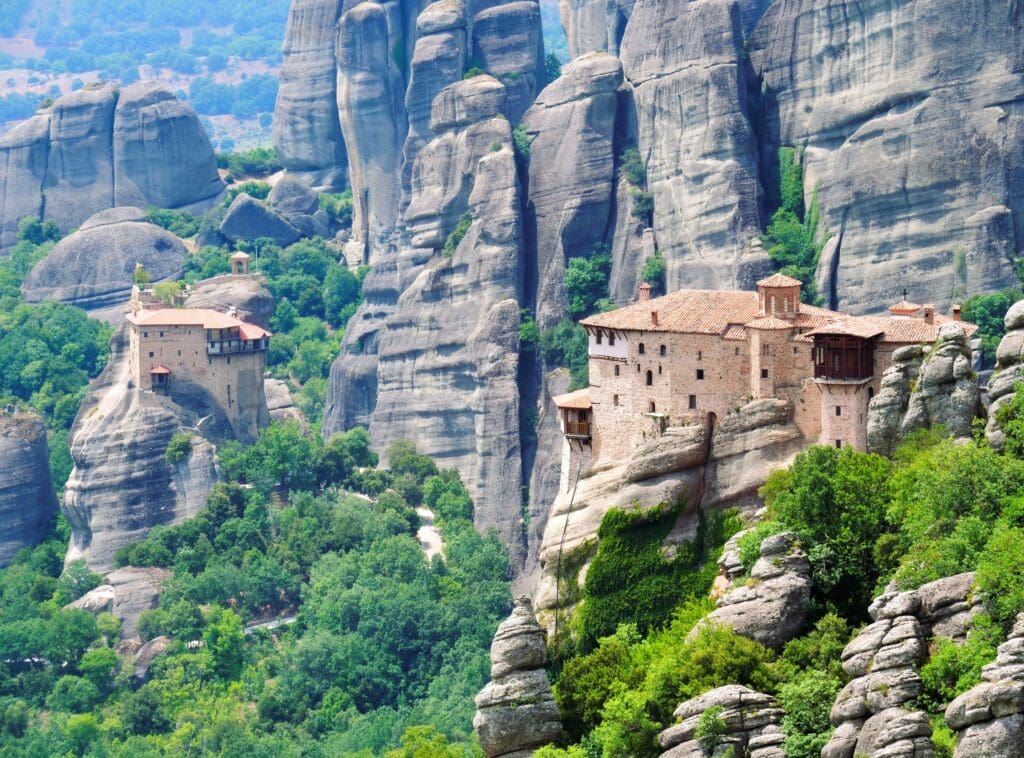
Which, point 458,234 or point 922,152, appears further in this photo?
point 458,234

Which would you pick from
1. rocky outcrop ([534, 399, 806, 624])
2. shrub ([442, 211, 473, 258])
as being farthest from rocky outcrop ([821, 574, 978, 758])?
shrub ([442, 211, 473, 258])

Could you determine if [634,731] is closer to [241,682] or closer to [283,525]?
[241,682]

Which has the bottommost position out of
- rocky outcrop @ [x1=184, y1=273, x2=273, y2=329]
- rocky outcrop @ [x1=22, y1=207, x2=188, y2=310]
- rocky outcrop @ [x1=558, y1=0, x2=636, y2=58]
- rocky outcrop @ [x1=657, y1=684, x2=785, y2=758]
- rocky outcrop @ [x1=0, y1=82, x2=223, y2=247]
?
rocky outcrop @ [x1=657, y1=684, x2=785, y2=758]

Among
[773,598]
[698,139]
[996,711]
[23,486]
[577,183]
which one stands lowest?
[996,711]

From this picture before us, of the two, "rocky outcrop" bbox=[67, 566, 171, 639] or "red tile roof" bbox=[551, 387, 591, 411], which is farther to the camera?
"rocky outcrop" bbox=[67, 566, 171, 639]

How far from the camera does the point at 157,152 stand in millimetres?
130625

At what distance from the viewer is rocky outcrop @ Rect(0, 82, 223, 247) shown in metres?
130

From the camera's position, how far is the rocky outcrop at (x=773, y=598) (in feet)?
189

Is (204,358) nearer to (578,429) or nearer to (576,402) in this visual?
(576,402)

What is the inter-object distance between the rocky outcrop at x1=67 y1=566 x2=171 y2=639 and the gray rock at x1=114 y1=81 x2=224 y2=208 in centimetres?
3695

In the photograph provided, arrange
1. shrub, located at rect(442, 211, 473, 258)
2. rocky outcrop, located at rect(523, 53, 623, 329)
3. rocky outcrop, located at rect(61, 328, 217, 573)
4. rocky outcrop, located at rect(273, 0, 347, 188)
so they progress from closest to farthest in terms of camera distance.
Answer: rocky outcrop, located at rect(523, 53, 623, 329) < rocky outcrop, located at rect(61, 328, 217, 573) < shrub, located at rect(442, 211, 473, 258) < rocky outcrop, located at rect(273, 0, 347, 188)

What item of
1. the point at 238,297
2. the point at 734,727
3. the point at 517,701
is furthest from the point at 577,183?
the point at 734,727

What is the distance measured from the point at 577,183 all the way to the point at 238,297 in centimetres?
1813

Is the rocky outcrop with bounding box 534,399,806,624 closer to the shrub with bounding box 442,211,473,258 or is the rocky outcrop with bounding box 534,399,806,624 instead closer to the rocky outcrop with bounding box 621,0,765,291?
the rocky outcrop with bounding box 621,0,765,291
